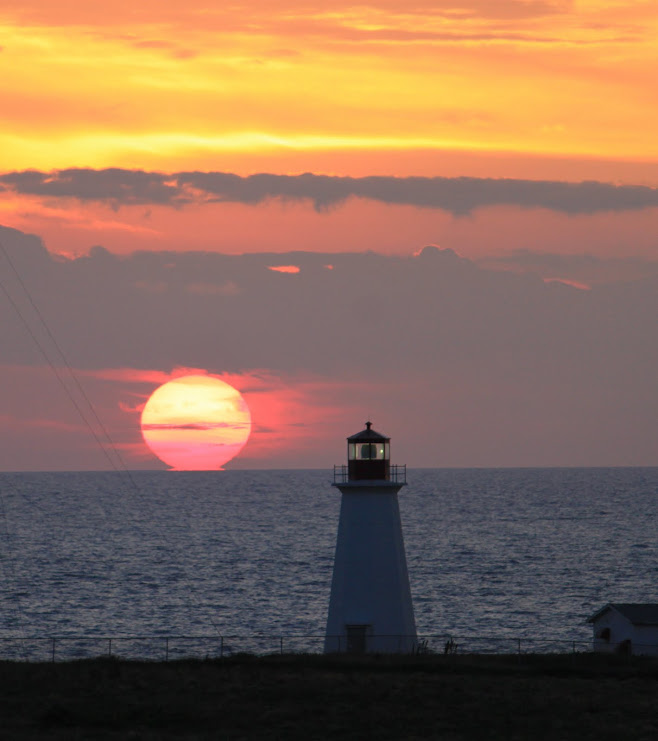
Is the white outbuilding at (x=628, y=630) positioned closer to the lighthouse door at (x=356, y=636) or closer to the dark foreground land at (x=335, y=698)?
the dark foreground land at (x=335, y=698)

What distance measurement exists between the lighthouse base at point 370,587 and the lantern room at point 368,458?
2.47ft

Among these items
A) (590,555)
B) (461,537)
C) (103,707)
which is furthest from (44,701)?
(461,537)

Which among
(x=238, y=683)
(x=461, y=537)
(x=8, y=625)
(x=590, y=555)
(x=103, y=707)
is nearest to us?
(x=103, y=707)

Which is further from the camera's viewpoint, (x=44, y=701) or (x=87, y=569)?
(x=87, y=569)

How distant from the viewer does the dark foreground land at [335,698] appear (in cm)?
3988

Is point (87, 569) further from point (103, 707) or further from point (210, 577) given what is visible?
point (103, 707)

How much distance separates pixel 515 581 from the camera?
4685 inches

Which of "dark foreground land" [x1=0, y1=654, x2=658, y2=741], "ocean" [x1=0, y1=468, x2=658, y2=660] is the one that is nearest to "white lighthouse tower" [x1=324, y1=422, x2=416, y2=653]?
"dark foreground land" [x1=0, y1=654, x2=658, y2=741]

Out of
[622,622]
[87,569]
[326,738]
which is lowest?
[326,738]

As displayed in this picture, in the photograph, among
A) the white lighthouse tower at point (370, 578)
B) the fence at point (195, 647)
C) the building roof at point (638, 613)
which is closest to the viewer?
A: the white lighthouse tower at point (370, 578)

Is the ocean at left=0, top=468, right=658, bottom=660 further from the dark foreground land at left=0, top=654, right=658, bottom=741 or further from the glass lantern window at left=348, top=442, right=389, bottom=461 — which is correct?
the glass lantern window at left=348, top=442, right=389, bottom=461

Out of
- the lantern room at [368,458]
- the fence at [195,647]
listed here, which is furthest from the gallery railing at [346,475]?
the fence at [195,647]

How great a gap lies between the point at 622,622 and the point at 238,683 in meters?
18.7

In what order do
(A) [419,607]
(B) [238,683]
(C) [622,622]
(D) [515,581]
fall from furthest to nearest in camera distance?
(D) [515,581]
(A) [419,607]
(C) [622,622]
(B) [238,683]
